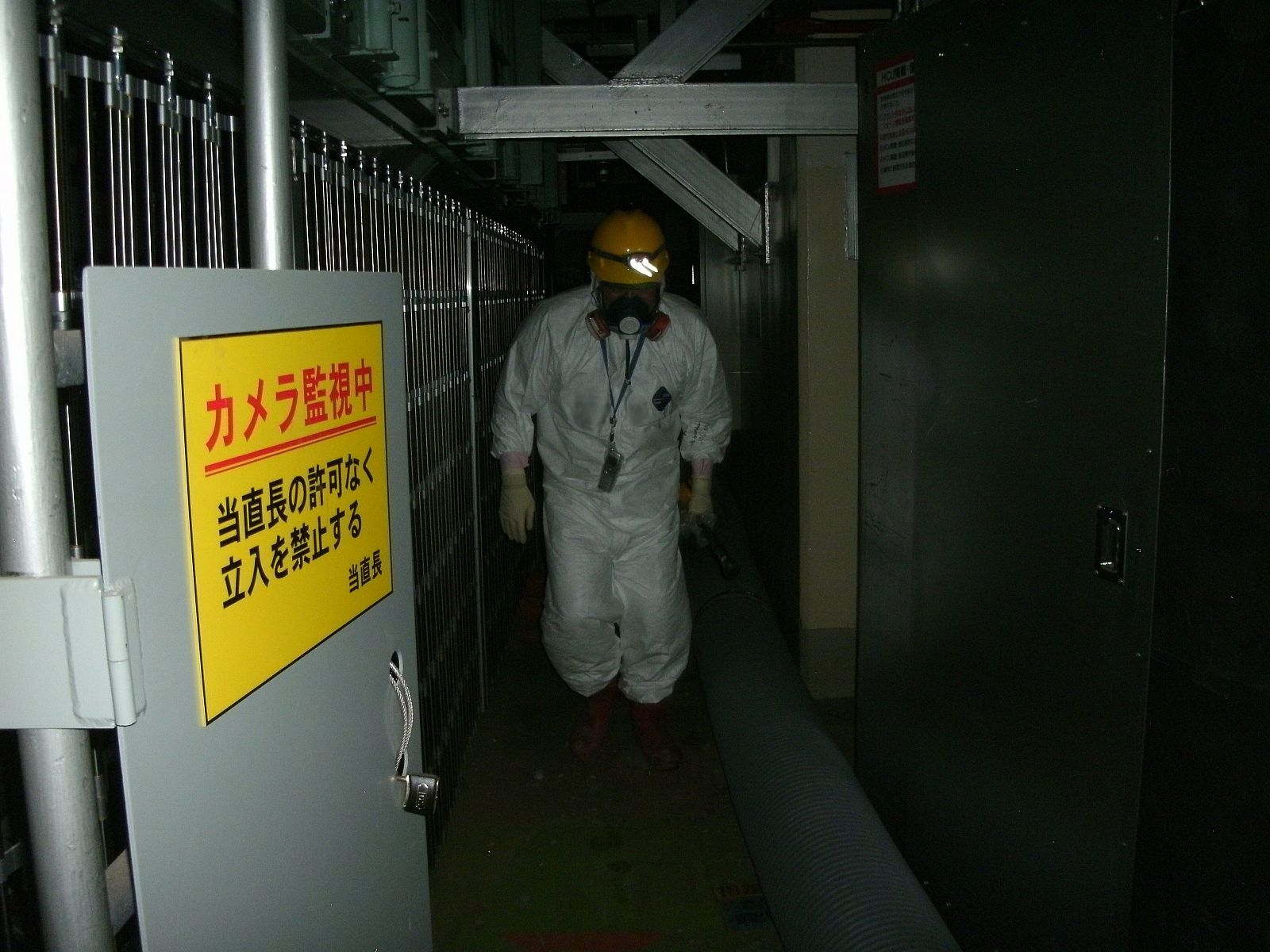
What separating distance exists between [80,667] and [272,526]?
0.28 meters

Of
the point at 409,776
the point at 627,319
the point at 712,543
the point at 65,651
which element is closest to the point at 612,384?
the point at 627,319

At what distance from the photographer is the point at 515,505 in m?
3.37

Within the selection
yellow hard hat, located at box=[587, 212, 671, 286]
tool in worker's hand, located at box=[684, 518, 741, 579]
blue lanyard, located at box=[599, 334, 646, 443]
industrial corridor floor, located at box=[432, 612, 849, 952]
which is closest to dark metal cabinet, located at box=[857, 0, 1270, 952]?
industrial corridor floor, located at box=[432, 612, 849, 952]

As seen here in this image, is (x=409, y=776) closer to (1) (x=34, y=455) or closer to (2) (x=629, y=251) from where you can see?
(1) (x=34, y=455)

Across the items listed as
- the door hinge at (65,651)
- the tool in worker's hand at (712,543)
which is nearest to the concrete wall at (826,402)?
the tool in worker's hand at (712,543)

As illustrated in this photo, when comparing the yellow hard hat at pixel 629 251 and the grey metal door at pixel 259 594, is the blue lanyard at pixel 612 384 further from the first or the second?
the grey metal door at pixel 259 594

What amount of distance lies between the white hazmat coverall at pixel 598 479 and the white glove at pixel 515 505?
0.08m

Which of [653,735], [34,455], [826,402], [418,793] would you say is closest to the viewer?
[34,455]

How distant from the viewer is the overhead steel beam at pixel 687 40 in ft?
8.85

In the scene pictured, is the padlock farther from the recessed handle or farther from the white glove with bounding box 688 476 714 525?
the white glove with bounding box 688 476 714 525

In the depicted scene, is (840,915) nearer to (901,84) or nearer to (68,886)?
(68,886)

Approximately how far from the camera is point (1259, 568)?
4.57 ft

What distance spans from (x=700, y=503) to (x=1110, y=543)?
2062mm

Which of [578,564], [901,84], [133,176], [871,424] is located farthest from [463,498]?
[133,176]
